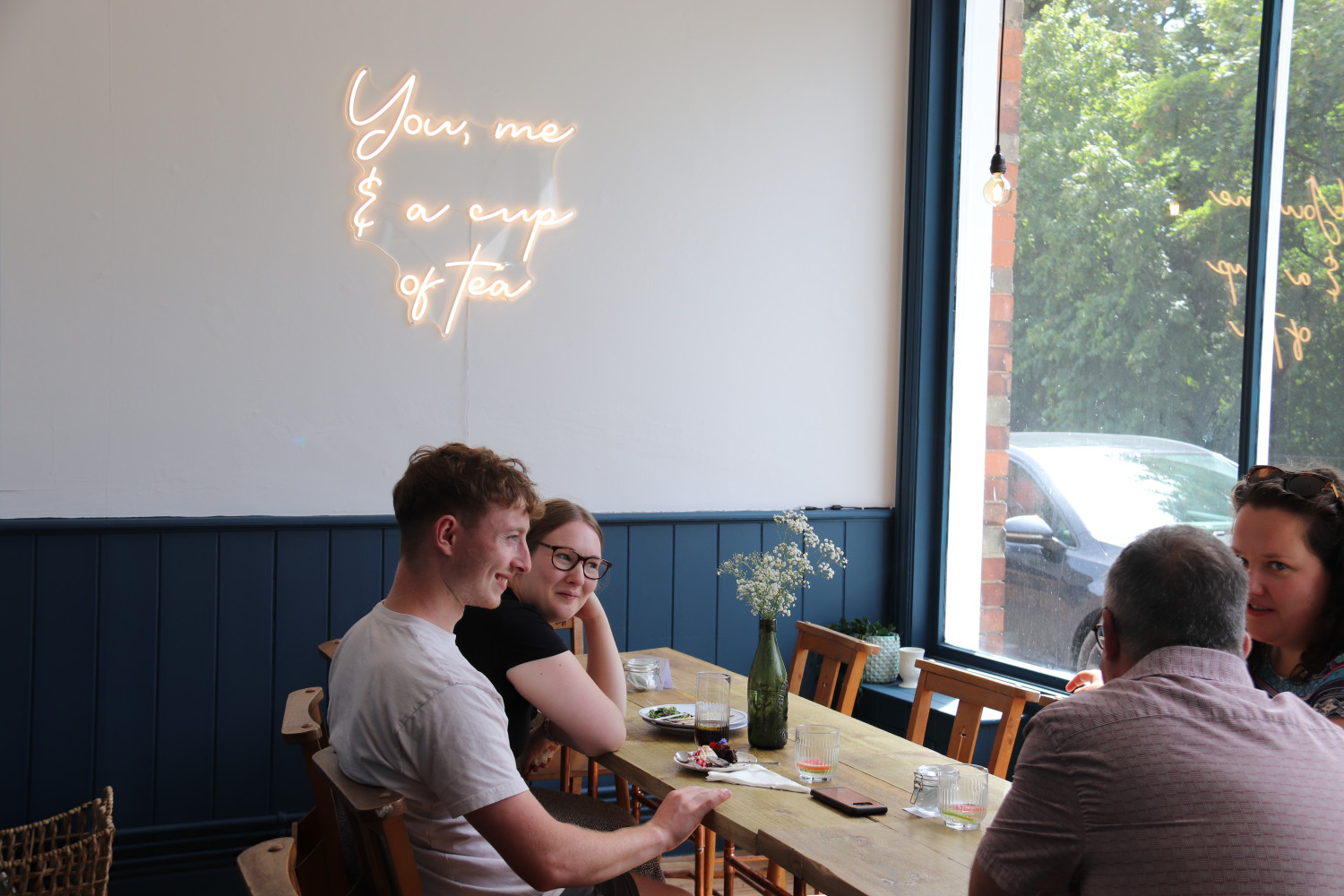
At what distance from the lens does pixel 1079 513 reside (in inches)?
140

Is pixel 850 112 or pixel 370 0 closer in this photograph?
pixel 370 0

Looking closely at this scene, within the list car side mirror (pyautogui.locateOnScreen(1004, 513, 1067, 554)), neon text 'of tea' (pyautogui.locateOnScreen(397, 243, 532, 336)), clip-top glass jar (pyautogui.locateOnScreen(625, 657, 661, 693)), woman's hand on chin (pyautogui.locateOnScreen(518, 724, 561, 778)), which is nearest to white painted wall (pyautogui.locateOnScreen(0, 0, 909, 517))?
neon text 'of tea' (pyautogui.locateOnScreen(397, 243, 532, 336))

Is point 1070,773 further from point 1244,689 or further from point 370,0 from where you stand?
point 370,0

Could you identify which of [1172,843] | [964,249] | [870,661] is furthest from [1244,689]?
[964,249]

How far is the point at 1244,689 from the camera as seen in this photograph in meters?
1.21

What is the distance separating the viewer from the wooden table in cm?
154

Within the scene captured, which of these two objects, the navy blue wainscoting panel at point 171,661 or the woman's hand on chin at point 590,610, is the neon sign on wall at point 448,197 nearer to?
the navy blue wainscoting panel at point 171,661

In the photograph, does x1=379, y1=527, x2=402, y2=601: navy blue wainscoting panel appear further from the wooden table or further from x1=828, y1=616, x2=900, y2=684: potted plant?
x1=828, y1=616, x2=900, y2=684: potted plant

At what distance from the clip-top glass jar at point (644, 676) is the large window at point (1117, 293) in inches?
62.3

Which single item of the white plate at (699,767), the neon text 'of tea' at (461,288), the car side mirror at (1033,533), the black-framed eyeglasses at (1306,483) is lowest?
the white plate at (699,767)

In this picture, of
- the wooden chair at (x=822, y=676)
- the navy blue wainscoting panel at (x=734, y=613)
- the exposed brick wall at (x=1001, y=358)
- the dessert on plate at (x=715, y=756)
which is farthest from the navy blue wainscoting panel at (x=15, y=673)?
the exposed brick wall at (x=1001, y=358)

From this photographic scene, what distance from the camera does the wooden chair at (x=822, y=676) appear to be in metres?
2.75

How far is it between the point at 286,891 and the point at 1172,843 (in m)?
1.00

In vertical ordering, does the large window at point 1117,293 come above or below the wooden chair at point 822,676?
above
